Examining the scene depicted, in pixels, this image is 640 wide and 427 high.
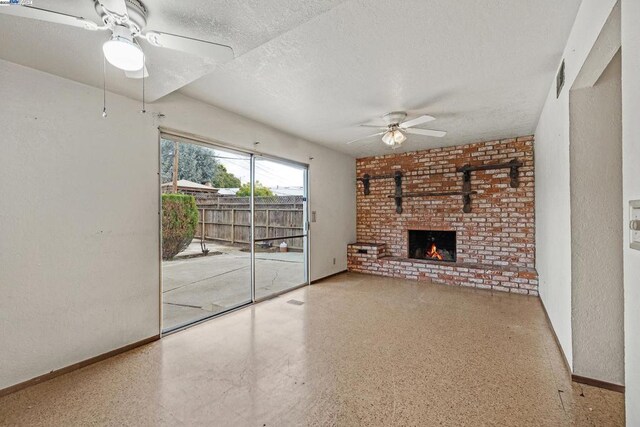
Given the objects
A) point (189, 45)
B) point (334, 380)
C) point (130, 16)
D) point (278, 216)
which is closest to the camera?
point (130, 16)

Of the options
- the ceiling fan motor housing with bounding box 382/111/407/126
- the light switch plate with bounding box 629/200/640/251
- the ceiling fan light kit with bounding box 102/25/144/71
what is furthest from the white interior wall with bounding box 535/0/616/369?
the ceiling fan light kit with bounding box 102/25/144/71

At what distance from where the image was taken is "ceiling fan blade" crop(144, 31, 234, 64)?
1.51m

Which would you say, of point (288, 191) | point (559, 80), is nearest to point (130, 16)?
point (559, 80)

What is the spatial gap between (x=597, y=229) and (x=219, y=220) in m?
3.85

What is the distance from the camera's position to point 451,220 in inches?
206

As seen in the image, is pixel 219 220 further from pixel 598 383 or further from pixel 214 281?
pixel 598 383

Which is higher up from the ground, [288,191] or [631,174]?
[288,191]

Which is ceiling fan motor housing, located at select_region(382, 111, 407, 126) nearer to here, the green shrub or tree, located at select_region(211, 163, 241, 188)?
tree, located at select_region(211, 163, 241, 188)

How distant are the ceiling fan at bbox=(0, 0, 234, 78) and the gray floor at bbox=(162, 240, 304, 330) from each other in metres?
2.19

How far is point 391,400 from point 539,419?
860mm

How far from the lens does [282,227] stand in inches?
193

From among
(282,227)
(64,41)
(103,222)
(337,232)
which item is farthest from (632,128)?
(337,232)

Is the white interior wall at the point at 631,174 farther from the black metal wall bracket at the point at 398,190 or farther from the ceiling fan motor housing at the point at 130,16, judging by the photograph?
the black metal wall bracket at the point at 398,190

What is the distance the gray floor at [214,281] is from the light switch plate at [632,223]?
3535 millimetres
